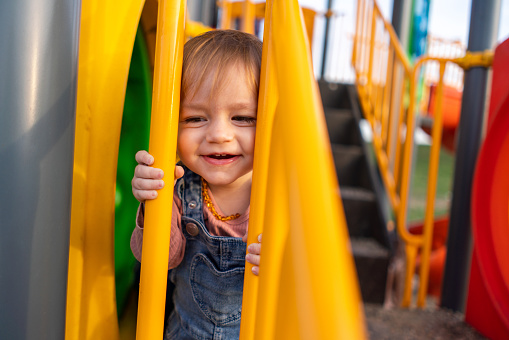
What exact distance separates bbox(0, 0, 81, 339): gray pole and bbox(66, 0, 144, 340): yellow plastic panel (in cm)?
14

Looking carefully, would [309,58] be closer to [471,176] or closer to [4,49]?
[4,49]

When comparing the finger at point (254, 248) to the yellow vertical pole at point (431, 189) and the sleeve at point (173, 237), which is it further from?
the yellow vertical pole at point (431, 189)

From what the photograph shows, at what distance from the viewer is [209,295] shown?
0.89 meters

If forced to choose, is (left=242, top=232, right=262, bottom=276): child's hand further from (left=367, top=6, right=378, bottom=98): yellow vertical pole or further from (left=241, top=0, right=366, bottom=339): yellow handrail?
(left=367, top=6, right=378, bottom=98): yellow vertical pole

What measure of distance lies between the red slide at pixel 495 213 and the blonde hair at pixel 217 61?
99 centimetres

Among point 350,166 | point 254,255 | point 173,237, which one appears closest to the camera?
point 254,255

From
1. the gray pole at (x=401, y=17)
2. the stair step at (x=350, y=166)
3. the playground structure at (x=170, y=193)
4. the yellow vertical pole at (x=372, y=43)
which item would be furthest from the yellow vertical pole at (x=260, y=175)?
the gray pole at (x=401, y=17)

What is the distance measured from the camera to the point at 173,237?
834 mm

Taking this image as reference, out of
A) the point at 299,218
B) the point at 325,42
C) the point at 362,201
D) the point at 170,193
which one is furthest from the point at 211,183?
the point at 325,42

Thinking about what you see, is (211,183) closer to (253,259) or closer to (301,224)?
(253,259)

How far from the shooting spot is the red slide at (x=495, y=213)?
4.62 feet

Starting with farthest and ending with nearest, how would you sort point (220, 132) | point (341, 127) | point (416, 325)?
point (341, 127) → point (416, 325) → point (220, 132)

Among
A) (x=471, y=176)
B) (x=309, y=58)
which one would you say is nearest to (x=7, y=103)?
(x=309, y=58)

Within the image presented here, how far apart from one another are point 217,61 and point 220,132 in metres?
0.14
